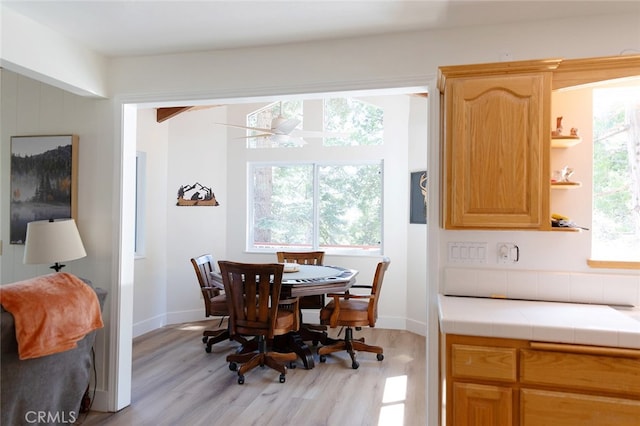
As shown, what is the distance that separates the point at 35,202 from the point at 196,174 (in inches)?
84.1

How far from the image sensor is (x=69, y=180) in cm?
282

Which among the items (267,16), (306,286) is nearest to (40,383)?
(306,286)

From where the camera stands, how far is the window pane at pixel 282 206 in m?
5.16

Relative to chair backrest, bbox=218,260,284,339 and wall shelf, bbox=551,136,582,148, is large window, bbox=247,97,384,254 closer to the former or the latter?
chair backrest, bbox=218,260,284,339

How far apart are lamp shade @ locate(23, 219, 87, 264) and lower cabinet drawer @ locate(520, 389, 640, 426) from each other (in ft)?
8.50

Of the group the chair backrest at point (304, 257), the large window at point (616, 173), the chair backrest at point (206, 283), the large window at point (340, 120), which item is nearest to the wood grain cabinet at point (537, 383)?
the large window at point (616, 173)

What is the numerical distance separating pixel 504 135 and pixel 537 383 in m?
1.12

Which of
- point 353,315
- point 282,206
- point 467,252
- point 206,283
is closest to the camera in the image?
point 467,252

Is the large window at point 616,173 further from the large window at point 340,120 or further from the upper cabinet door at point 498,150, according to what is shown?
the large window at point 340,120

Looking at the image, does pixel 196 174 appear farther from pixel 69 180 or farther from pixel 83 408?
pixel 83 408

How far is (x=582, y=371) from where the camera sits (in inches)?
61.9

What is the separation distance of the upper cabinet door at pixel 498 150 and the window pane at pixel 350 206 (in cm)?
286

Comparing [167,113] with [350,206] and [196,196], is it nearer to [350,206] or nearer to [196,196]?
[196,196]

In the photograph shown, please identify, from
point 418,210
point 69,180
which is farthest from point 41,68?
point 418,210
